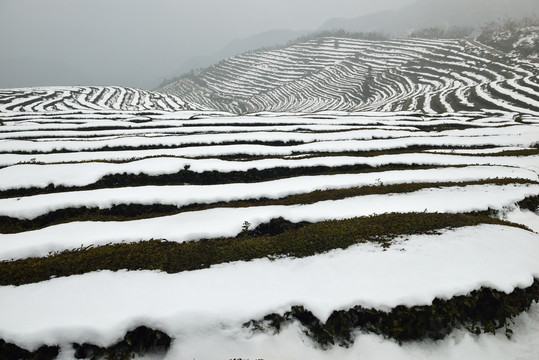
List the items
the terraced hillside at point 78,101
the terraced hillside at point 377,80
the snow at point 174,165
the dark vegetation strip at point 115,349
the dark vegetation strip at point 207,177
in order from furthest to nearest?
the terraced hillside at point 377,80, the terraced hillside at point 78,101, the snow at point 174,165, the dark vegetation strip at point 207,177, the dark vegetation strip at point 115,349

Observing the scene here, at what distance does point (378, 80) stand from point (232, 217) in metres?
117

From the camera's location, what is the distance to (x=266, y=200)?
1336 centimetres

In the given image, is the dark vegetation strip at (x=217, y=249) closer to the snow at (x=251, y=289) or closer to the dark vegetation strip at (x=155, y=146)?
the snow at (x=251, y=289)

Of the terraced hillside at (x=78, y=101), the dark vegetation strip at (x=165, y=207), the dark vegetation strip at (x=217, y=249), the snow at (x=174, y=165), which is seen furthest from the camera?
the terraced hillside at (x=78, y=101)

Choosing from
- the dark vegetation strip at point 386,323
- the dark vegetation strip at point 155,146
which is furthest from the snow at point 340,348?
the dark vegetation strip at point 155,146

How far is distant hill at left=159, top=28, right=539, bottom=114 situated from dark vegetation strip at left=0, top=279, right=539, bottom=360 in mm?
59164

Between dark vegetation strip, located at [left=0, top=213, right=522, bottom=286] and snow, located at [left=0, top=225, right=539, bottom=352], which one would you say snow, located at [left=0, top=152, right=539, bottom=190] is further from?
snow, located at [left=0, top=225, right=539, bottom=352]

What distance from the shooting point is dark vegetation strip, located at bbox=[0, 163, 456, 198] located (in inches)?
582

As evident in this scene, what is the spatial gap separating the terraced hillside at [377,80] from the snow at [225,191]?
47.0m

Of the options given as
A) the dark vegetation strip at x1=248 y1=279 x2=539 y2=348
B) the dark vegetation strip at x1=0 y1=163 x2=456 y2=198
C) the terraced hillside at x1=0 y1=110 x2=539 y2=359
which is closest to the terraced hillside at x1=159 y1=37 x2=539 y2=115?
the dark vegetation strip at x1=0 y1=163 x2=456 y2=198

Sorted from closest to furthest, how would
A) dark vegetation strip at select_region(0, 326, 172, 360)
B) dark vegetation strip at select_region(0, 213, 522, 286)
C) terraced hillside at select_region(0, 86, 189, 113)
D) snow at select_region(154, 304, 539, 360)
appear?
dark vegetation strip at select_region(0, 326, 172, 360), snow at select_region(154, 304, 539, 360), dark vegetation strip at select_region(0, 213, 522, 286), terraced hillside at select_region(0, 86, 189, 113)

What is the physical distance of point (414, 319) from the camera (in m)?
5.97

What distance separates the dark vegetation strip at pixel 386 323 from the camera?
573 cm

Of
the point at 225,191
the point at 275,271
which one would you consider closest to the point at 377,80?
the point at 225,191
